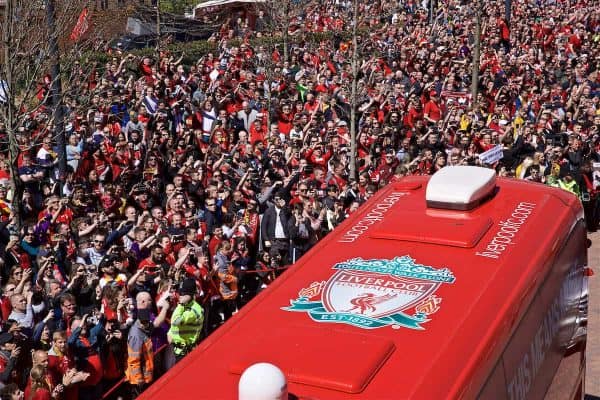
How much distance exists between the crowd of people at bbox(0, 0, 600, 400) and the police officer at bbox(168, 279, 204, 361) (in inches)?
0.6

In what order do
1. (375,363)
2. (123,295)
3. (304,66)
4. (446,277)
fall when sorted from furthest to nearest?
(304,66), (123,295), (446,277), (375,363)

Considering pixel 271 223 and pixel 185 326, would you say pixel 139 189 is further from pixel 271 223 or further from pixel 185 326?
pixel 185 326

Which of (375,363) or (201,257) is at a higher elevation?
(375,363)

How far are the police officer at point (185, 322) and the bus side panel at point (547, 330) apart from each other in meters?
3.77

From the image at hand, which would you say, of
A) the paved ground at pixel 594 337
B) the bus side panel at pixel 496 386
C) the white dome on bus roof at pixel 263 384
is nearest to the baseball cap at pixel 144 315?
the bus side panel at pixel 496 386

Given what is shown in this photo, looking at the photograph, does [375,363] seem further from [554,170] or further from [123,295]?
[554,170]

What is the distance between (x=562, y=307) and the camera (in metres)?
6.43

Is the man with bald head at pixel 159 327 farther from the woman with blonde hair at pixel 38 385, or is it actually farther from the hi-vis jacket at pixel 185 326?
the woman with blonde hair at pixel 38 385

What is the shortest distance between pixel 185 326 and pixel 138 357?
0.73m

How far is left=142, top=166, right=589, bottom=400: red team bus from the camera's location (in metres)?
4.36

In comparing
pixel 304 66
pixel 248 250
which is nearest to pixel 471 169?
pixel 248 250

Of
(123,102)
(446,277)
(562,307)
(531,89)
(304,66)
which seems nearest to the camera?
(446,277)

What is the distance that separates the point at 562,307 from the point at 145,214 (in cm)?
609

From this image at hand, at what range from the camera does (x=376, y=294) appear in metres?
5.12
